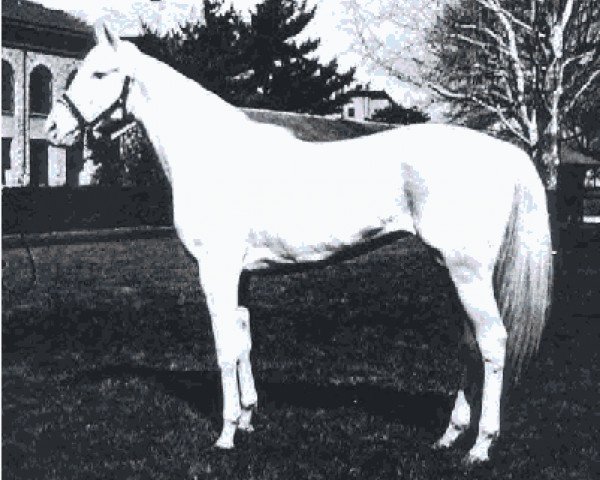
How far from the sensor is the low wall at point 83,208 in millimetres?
24188

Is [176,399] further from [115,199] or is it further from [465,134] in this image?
[115,199]

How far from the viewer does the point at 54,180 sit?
37156 millimetres

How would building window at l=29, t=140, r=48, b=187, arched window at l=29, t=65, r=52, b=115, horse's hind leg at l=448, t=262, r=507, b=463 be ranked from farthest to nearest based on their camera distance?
arched window at l=29, t=65, r=52, b=115, building window at l=29, t=140, r=48, b=187, horse's hind leg at l=448, t=262, r=507, b=463

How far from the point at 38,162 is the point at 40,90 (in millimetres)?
4004

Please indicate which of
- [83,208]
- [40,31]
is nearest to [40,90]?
[40,31]

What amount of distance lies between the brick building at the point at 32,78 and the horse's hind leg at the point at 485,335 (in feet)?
103

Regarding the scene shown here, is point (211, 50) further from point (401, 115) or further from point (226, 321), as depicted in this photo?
point (226, 321)

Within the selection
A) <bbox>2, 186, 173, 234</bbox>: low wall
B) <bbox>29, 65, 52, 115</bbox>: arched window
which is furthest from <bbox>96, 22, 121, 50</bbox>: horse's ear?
<bbox>29, 65, 52, 115</bbox>: arched window

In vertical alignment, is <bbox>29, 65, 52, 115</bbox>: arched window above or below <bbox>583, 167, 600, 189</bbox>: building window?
above

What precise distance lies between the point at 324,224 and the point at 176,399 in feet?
7.61

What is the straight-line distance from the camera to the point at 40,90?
4112cm

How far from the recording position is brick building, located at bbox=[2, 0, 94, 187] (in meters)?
36.9

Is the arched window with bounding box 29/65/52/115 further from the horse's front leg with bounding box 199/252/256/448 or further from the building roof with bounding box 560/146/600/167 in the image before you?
the horse's front leg with bounding box 199/252/256/448

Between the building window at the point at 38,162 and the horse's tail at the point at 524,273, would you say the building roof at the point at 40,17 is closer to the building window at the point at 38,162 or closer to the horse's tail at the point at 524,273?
the building window at the point at 38,162
